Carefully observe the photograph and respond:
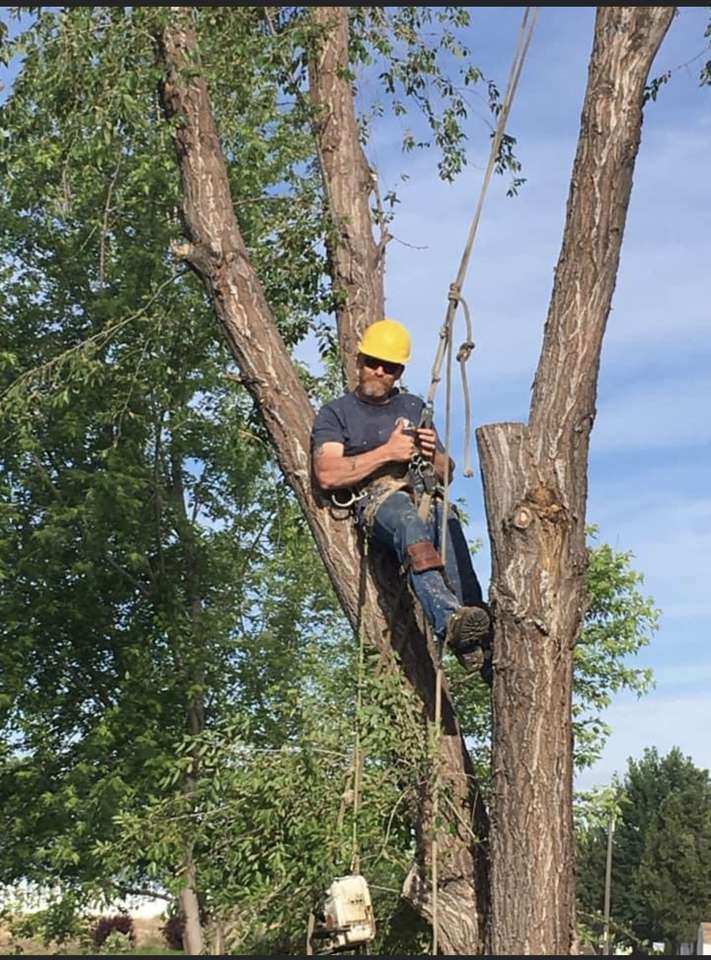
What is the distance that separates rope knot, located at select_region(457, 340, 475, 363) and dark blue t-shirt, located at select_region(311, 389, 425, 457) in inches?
18.6

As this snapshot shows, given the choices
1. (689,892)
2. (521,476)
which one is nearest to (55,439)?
(521,476)

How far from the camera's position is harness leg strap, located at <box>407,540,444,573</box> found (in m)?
5.74

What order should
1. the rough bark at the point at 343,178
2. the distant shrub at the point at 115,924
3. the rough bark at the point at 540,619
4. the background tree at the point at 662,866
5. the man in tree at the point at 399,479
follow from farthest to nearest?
the background tree at the point at 662,866 < the distant shrub at the point at 115,924 < the rough bark at the point at 343,178 < the man in tree at the point at 399,479 < the rough bark at the point at 540,619

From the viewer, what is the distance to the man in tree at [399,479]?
5727 mm

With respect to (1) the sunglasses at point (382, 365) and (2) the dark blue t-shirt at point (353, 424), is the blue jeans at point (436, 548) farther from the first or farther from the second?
(1) the sunglasses at point (382, 365)

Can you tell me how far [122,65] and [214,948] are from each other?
195 inches

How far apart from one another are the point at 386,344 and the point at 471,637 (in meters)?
1.53

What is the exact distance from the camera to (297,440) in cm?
652

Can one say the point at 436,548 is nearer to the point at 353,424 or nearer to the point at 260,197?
the point at 353,424

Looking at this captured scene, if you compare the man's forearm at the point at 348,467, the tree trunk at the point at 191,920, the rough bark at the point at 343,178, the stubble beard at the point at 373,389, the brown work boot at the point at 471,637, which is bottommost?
the tree trunk at the point at 191,920

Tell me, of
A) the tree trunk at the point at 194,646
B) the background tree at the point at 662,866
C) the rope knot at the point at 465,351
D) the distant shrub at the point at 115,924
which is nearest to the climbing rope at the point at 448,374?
the rope knot at the point at 465,351

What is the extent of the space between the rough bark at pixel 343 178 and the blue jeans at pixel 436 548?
1649 millimetres

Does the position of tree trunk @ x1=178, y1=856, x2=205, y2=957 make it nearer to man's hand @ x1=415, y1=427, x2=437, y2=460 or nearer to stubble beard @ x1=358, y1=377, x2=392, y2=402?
stubble beard @ x1=358, y1=377, x2=392, y2=402

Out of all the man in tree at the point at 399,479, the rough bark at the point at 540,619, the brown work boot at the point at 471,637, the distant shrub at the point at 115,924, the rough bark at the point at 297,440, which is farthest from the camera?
the distant shrub at the point at 115,924
